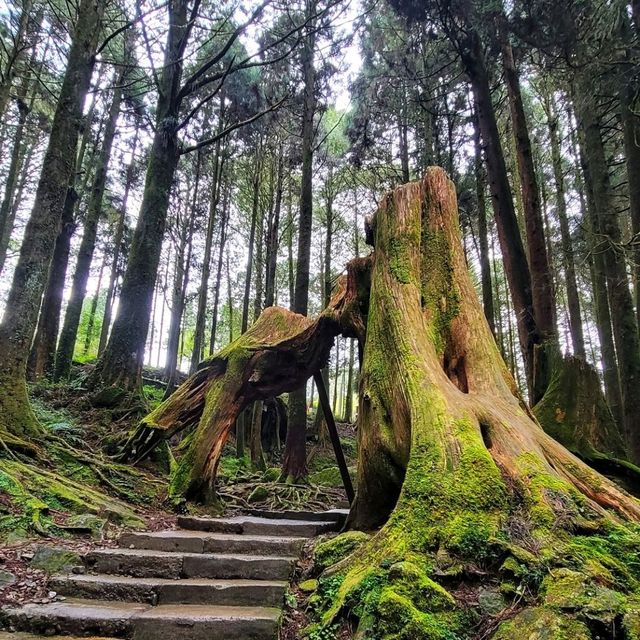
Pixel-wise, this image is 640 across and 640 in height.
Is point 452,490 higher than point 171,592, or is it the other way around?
point 452,490

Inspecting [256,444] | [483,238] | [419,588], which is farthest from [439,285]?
[483,238]

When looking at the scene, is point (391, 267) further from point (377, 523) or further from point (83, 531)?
point (83, 531)

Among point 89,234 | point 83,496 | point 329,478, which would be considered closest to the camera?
point 83,496

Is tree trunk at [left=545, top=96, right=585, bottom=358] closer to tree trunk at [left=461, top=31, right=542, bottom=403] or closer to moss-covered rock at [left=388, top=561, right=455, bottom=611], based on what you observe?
tree trunk at [left=461, top=31, right=542, bottom=403]

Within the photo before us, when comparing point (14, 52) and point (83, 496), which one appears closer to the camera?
point (83, 496)

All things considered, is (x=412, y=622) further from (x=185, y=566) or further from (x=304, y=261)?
(x=304, y=261)

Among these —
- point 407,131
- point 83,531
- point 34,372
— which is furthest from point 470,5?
point 34,372

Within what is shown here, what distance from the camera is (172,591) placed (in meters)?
3.29

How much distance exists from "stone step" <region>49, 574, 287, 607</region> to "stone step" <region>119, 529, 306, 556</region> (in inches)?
30.4

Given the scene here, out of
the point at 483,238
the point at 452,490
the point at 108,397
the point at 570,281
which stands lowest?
the point at 452,490

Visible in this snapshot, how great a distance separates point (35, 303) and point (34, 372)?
574 cm

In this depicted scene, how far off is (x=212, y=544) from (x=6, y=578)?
5.20 feet

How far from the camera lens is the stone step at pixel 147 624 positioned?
2801mm

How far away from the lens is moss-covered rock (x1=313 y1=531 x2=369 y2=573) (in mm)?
3307
